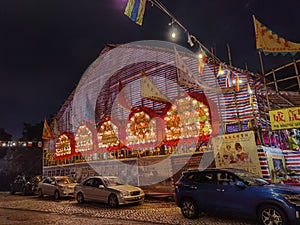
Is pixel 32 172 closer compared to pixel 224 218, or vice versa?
pixel 224 218

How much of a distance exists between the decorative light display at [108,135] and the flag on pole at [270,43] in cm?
1134

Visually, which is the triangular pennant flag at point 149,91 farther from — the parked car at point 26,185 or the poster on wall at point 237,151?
the parked car at point 26,185

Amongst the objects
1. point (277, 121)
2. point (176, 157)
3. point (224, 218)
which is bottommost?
point (224, 218)

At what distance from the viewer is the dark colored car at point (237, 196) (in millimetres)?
6050

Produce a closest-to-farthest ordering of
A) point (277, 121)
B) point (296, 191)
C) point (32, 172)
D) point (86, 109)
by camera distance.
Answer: point (296, 191) < point (277, 121) < point (86, 109) < point (32, 172)

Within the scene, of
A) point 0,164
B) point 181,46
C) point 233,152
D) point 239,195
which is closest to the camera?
point 239,195

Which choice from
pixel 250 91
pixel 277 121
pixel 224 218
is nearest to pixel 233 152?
pixel 277 121

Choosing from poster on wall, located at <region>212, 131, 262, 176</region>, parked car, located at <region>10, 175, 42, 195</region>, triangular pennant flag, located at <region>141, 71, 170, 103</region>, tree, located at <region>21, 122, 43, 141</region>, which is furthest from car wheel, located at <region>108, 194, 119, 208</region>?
tree, located at <region>21, 122, 43, 141</region>

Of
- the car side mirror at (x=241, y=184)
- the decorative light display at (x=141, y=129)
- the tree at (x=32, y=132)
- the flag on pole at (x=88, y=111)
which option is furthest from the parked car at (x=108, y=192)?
the tree at (x=32, y=132)

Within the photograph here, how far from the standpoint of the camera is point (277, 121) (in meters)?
10.0

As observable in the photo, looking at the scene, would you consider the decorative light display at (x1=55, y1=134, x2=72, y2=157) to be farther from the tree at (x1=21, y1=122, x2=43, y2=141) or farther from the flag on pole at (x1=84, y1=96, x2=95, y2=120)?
the tree at (x1=21, y1=122, x2=43, y2=141)

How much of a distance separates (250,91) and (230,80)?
1258 millimetres

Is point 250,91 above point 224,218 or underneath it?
above

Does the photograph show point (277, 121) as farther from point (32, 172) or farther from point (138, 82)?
point (32, 172)
